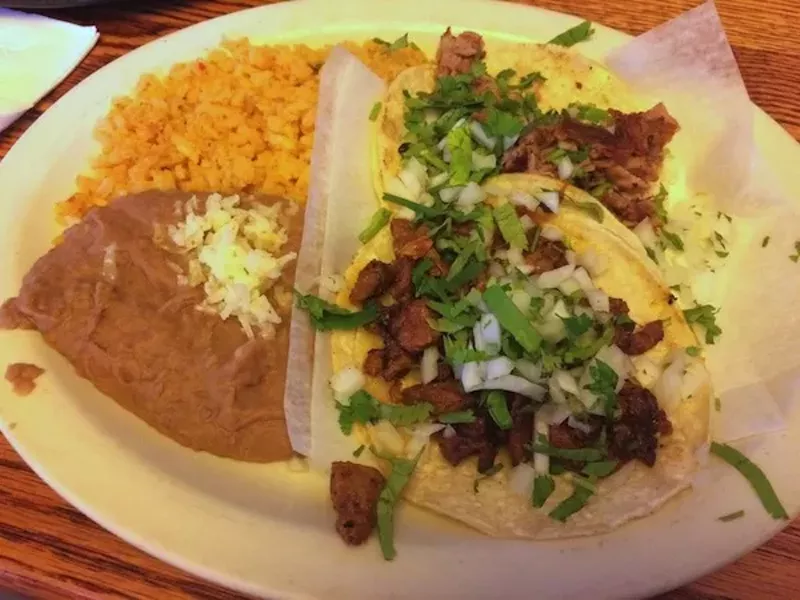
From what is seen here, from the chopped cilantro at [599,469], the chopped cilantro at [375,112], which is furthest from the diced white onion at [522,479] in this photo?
the chopped cilantro at [375,112]

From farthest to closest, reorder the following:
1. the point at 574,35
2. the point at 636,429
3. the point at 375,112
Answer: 1. the point at 574,35
2. the point at 375,112
3. the point at 636,429

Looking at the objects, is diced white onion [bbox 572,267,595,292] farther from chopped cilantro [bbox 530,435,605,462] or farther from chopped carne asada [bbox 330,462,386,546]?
chopped carne asada [bbox 330,462,386,546]

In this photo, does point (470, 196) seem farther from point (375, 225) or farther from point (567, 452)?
point (567, 452)

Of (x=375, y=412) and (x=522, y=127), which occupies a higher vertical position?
(x=522, y=127)

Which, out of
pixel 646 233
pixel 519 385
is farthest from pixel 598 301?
pixel 646 233

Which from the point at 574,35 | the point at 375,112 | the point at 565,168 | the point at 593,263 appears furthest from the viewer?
the point at 574,35

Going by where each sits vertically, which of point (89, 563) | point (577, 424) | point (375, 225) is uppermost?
point (375, 225)

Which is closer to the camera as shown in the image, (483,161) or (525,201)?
(525,201)

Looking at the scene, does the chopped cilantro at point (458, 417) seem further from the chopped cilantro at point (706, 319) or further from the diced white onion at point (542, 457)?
the chopped cilantro at point (706, 319)
